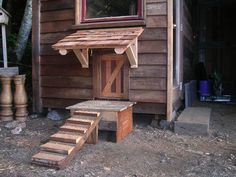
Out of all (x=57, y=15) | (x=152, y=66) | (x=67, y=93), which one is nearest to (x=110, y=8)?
(x=57, y=15)

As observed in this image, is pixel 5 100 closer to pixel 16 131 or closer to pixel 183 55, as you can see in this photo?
pixel 16 131

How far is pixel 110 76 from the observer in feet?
18.3

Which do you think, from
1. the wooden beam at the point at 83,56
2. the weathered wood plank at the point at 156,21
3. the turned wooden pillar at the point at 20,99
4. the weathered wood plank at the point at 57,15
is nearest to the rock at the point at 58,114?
the turned wooden pillar at the point at 20,99

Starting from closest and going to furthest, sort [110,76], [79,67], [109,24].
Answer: [109,24] → [110,76] → [79,67]

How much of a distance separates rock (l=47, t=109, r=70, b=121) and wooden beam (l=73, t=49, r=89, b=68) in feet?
3.54

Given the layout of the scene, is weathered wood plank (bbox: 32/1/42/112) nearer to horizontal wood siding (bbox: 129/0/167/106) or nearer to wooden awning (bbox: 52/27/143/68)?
wooden awning (bbox: 52/27/143/68)

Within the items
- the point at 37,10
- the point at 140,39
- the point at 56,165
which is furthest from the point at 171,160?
the point at 37,10

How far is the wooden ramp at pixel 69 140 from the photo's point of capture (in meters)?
3.72

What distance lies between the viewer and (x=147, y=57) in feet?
17.5

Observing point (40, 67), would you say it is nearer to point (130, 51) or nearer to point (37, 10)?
point (37, 10)

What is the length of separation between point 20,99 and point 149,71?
7.99 ft

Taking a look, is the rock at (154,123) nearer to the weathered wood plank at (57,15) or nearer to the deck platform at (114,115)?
the deck platform at (114,115)

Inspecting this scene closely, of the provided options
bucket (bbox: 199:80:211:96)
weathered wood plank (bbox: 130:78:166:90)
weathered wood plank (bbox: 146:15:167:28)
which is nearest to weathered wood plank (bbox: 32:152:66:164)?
weathered wood plank (bbox: 130:78:166:90)

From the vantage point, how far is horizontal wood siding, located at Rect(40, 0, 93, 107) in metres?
5.88
